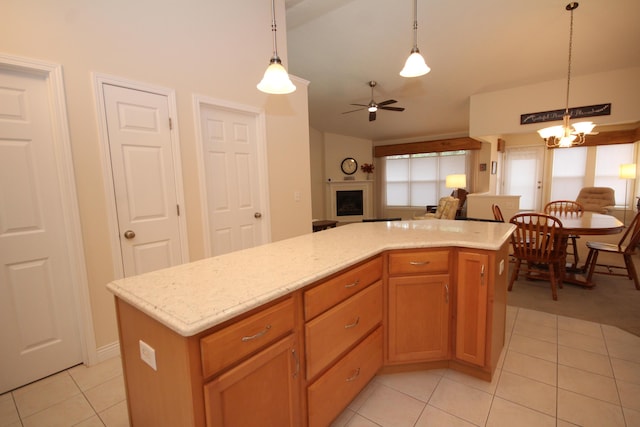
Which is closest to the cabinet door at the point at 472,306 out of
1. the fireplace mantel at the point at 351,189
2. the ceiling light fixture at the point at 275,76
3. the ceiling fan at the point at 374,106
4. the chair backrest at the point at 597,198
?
the ceiling light fixture at the point at 275,76

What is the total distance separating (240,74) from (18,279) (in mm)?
2295

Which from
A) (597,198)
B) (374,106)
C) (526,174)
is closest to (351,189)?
(374,106)

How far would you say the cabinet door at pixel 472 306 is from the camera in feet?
5.68

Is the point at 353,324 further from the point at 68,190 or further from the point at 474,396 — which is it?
the point at 68,190

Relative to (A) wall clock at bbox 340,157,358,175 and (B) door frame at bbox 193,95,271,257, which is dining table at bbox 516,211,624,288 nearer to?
(B) door frame at bbox 193,95,271,257

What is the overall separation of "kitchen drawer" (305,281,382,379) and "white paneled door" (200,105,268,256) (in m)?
1.66

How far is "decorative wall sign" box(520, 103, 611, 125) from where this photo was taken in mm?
4223

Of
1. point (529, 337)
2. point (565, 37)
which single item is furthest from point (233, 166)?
point (565, 37)

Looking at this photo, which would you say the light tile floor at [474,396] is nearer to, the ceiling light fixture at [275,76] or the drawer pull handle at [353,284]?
the drawer pull handle at [353,284]

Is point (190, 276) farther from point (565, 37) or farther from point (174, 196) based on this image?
point (565, 37)

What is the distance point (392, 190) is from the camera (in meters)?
8.46

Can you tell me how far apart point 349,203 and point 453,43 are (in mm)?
4737

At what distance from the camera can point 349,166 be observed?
26.6 ft

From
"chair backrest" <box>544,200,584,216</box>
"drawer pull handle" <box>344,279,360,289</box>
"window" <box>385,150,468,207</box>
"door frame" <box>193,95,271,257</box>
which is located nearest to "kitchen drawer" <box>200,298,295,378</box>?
"drawer pull handle" <box>344,279,360,289</box>
